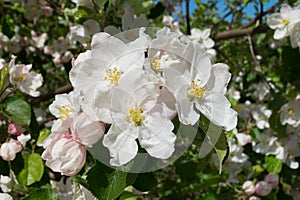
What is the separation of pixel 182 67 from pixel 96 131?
231 millimetres

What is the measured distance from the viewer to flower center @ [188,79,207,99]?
1.08 m

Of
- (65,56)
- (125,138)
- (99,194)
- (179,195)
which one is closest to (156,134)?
(125,138)

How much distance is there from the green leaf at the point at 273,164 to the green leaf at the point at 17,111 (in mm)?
1202

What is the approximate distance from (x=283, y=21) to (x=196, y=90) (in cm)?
113

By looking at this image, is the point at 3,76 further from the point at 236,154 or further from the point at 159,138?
the point at 236,154

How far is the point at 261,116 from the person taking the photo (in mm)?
2574

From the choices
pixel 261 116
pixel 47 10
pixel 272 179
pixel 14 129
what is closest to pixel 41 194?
pixel 14 129

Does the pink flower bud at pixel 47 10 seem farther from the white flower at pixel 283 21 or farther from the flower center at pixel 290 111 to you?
the flower center at pixel 290 111

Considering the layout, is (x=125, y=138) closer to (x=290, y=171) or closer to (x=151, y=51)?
(x=151, y=51)

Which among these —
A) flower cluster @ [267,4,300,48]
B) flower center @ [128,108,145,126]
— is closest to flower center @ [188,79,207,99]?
flower center @ [128,108,145,126]

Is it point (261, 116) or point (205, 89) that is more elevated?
point (205, 89)

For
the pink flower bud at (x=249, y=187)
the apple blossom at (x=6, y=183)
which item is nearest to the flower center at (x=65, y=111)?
the apple blossom at (x=6, y=183)

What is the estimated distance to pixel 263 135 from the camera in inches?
93.9

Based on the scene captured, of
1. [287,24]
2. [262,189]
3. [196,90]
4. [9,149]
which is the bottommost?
[262,189]
